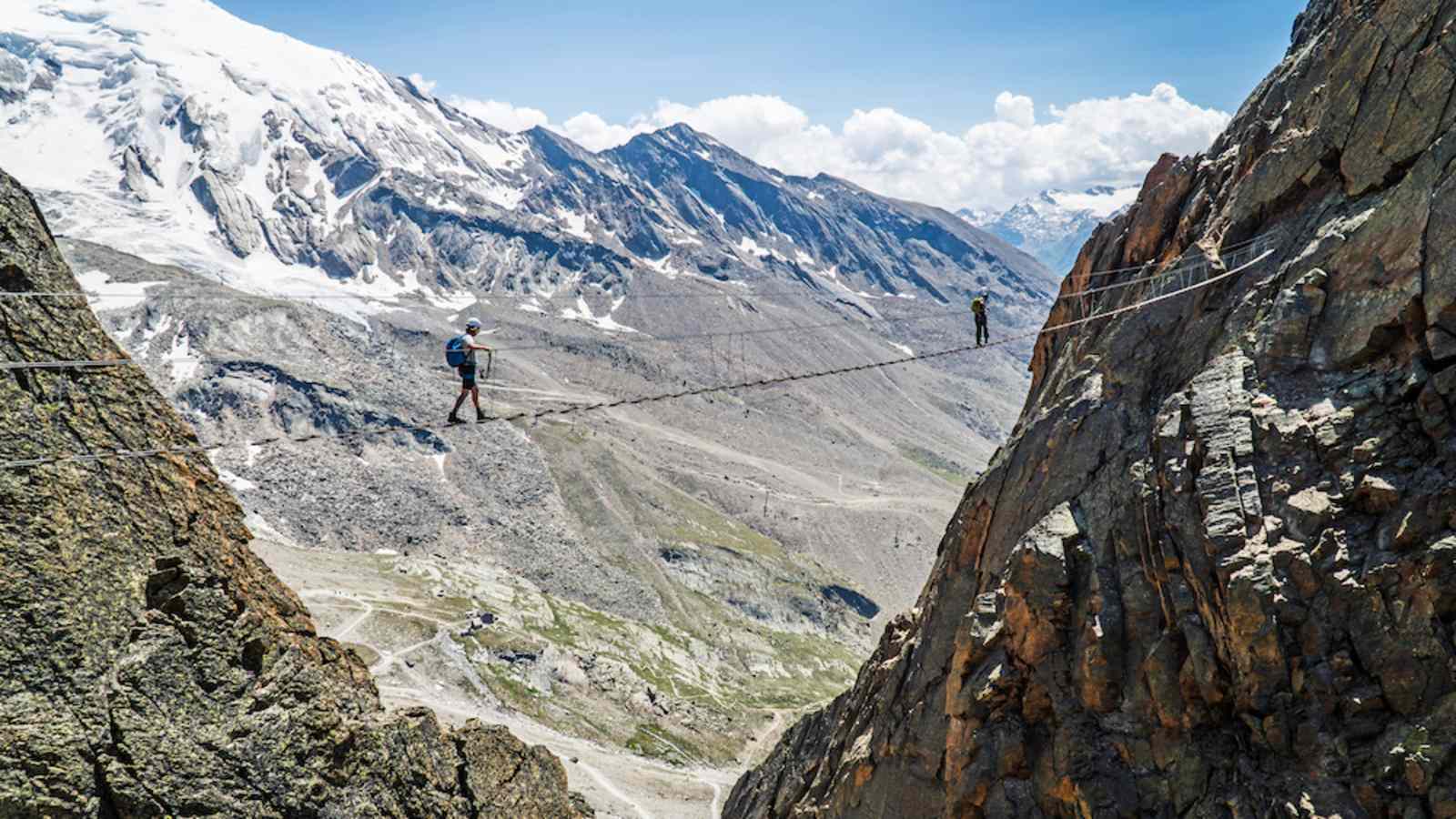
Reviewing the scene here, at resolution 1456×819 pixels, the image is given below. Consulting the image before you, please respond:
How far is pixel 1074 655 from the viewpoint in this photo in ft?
74.1

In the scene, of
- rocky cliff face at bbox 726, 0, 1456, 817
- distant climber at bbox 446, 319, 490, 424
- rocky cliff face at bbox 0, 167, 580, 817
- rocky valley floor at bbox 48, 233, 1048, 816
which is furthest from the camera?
rocky valley floor at bbox 48, 233, 1048, 816

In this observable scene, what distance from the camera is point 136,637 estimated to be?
755 inches

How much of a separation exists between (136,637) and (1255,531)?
79.3ft

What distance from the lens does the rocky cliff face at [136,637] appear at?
56.9 ft

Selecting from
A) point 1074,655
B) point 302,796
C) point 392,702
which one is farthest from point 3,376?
point 392,702

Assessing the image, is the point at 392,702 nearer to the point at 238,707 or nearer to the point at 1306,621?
the point at 238,707

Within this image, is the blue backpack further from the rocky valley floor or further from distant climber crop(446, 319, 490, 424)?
the rocky valley floor

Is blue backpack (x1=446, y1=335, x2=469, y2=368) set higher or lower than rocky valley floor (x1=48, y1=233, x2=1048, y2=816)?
higher

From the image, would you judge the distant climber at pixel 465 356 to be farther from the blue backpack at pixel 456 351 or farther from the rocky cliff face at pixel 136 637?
the rocky cliff face at pixel 136 637

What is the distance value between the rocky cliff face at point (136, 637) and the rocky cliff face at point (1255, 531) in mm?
16386

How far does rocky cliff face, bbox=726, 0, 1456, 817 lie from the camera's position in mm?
16922

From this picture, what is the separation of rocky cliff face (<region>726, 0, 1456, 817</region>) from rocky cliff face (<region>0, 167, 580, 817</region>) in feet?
53.8

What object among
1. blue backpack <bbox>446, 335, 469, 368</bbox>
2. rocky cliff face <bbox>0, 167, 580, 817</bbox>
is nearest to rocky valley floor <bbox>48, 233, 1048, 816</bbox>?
rocky cliff face <bbox>0, 167, 580, 817</bbox>

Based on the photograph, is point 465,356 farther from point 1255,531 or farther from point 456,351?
point 1255,531
